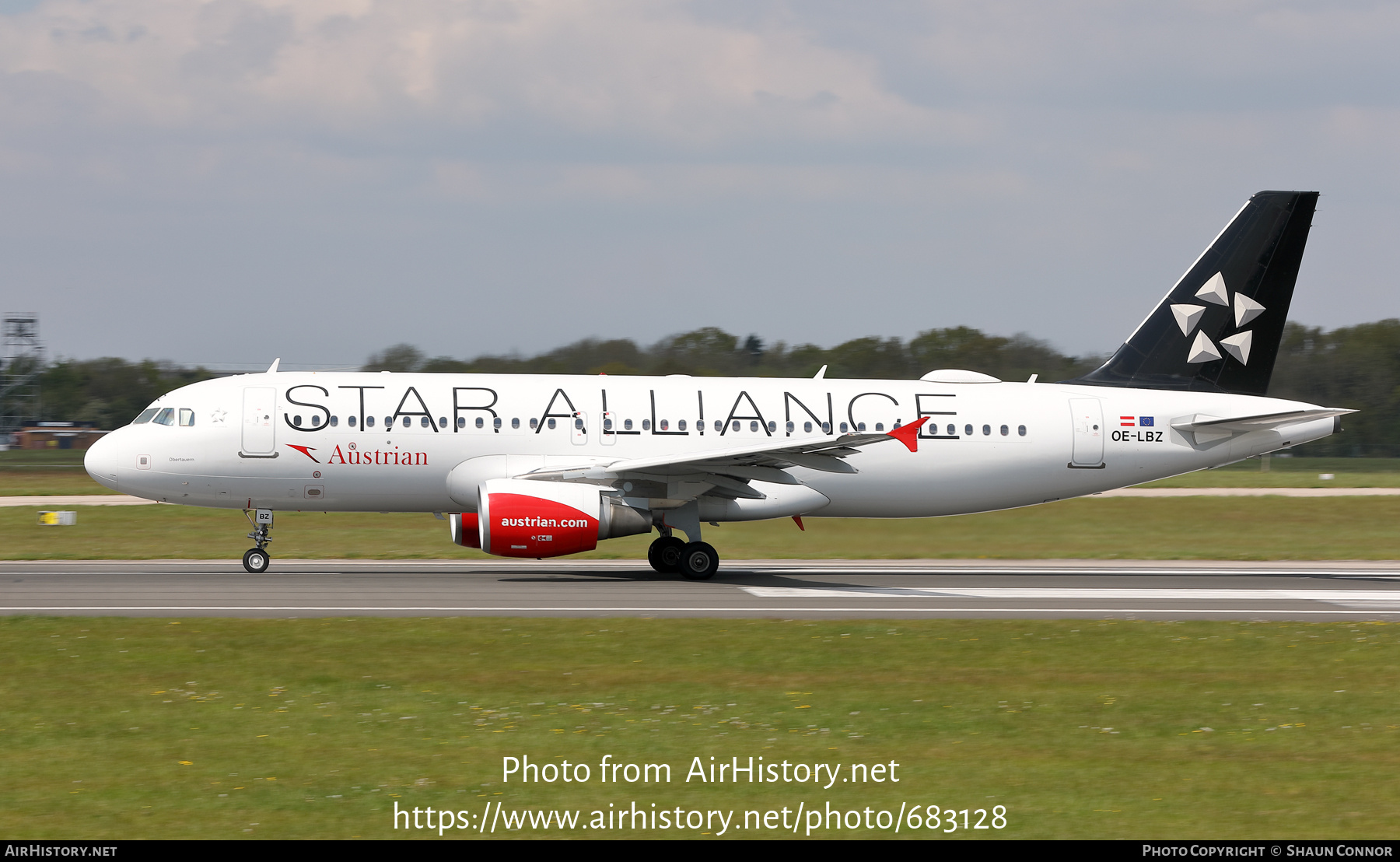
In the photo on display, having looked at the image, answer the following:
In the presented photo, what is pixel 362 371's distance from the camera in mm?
26016

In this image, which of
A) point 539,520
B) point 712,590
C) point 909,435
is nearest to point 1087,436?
point 909,435

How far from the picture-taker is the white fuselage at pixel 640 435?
2448cm

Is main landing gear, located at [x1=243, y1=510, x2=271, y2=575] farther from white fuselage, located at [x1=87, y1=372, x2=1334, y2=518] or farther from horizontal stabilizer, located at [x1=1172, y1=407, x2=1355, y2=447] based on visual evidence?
horizontal stabilizer, located at [x1=1172, y1=407, x2=1355, y2=447]

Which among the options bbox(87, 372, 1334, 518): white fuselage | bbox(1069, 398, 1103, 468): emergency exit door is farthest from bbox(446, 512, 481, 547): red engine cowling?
bbox(1069, 398, 1103, 468): emergency exit door

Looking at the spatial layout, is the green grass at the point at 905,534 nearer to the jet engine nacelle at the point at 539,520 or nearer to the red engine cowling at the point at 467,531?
the jet engine nacelle at the point at 539,520

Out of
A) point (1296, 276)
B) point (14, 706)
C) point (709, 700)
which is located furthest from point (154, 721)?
→ point (1296, 276)

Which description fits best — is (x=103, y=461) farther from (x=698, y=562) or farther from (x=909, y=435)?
(x=909, y=435)

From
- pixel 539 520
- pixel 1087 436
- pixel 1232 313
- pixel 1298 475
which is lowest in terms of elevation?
pixel 539 520

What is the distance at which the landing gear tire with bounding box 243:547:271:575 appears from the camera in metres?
24.3

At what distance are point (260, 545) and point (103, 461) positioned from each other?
3225 millimetres

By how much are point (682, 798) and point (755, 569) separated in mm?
18713

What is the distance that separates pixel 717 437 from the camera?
25.8 meters

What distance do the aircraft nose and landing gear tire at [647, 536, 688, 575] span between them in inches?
402

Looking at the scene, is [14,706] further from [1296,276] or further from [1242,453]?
[1296,276]
